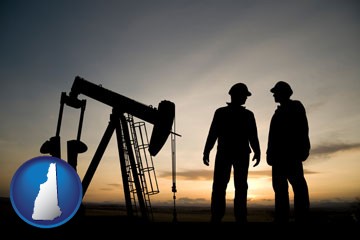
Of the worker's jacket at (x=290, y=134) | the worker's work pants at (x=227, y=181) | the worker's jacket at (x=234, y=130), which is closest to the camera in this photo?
the worker's jacket at (x=290, y=134)

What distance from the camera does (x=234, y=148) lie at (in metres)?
4.46

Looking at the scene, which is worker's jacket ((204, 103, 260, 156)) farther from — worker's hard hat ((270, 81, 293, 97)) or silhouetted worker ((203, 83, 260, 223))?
worker's hard hat ((270, 81, 293, 97))

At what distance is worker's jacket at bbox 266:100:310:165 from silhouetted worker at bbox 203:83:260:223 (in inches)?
14.2

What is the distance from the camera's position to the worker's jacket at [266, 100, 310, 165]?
13.7 ft

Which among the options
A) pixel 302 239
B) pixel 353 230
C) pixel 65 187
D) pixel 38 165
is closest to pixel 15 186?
pixel 38 165

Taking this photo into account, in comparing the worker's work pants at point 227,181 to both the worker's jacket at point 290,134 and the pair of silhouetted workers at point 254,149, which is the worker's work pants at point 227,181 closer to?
the pair of silhouetted workers at point 254,149

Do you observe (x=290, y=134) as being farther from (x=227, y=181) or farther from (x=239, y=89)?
(x=227, y=181)

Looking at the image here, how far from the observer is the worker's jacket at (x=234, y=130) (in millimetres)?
4473

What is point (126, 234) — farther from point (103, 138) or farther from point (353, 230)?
point (103, 138)

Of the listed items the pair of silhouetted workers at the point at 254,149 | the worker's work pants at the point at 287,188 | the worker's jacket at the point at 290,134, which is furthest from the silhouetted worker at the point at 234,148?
the worker's work pants at the point at 287,188

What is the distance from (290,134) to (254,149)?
698 mm

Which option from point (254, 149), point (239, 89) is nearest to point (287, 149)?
point (254, 149)

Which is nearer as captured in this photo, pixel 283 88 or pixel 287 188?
pixel 287 188

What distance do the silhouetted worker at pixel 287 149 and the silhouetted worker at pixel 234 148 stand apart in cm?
39
